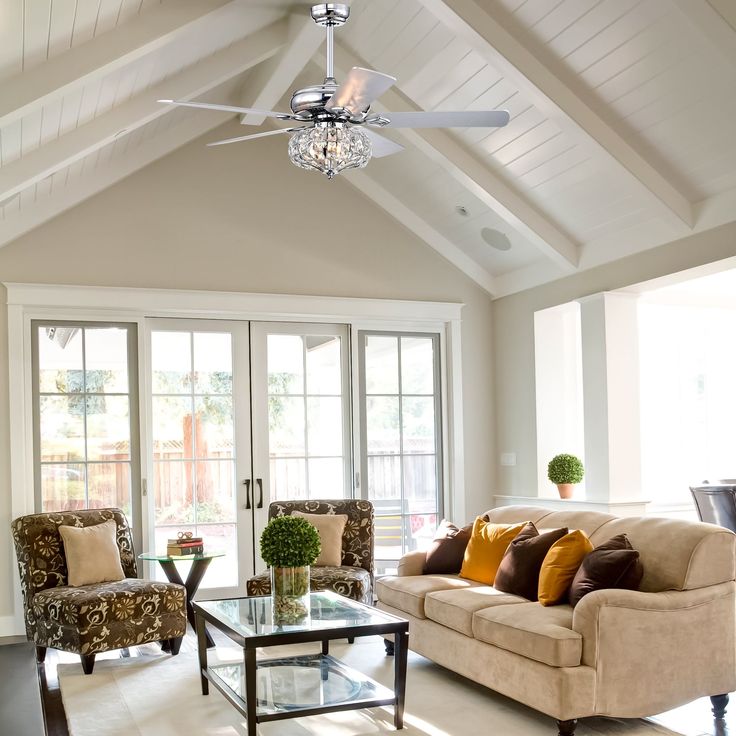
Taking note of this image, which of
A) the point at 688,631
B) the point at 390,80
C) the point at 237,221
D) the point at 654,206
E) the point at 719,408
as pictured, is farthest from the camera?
the point at 719,408

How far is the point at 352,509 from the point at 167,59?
3.01 m

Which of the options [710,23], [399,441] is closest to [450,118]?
[710,23]

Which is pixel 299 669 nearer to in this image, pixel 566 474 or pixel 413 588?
pixel 413 588

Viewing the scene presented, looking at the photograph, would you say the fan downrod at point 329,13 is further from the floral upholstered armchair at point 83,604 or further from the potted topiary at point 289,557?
the floral upholstered armchair at point 83,604

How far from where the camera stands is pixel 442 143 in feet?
19.2

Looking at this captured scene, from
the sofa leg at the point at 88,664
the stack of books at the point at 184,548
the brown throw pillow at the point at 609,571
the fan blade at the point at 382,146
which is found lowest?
the sofa leg at the point at 88,664

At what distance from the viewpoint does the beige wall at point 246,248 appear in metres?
6.18

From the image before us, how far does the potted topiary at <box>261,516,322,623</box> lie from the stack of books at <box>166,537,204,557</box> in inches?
55.9

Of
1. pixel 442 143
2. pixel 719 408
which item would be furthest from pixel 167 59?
pixel 719 408

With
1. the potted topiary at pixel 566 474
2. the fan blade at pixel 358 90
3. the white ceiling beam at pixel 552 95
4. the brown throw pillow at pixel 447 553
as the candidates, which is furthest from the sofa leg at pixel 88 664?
the white ceiling beam at pixel 552 95

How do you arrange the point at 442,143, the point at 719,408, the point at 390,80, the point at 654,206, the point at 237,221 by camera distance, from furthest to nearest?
the point at 719,408 < the point at 237,221 < the point at 442,143 < the point at 654,206 < the point at 390,80

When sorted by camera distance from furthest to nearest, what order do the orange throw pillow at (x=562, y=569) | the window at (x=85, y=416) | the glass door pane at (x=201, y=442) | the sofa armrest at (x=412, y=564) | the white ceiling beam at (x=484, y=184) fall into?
the glass door pane at (x=201, y=442)
the window at (x=85, y=416)
the white ceiling beam at (x=484, y=184)
the sofa armrest at (x=412, y=564)
the orange throw pillow at (x=562, y=569)

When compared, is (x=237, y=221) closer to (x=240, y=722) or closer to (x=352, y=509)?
(x=352, y=509)

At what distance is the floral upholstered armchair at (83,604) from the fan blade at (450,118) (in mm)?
3000
